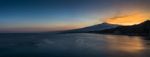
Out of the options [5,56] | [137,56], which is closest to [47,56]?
[5,56]

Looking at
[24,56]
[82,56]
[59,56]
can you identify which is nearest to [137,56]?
[82,56]

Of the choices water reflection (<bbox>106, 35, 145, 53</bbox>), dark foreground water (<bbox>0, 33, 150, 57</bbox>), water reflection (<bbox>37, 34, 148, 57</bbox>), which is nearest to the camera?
dark foreground water (<bbox>0, 33, 150, 57</bbox>)

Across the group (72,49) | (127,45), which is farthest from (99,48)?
(127,45)

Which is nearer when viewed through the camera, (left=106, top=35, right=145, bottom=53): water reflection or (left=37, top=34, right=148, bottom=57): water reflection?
(left=37, top=34, right=148, bottom=57): water reflection

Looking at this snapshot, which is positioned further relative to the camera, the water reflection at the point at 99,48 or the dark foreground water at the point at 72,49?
the water reflection at the point at 99,48

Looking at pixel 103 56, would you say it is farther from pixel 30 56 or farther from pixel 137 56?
pixel 30 56

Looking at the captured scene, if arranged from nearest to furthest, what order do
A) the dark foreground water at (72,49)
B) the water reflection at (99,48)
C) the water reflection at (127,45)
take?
the dark foreground water at (72,49), the water reflection at (99,48), the water reflection at (127,45)

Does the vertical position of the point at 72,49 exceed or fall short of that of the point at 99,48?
it exceeds it

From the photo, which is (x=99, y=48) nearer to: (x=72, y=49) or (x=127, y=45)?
(x=72, y=49)

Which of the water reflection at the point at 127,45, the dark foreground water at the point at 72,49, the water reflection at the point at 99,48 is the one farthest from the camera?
the water reflection at the point at 127,45

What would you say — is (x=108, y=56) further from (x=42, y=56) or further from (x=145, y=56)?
(x=42, y=56)
